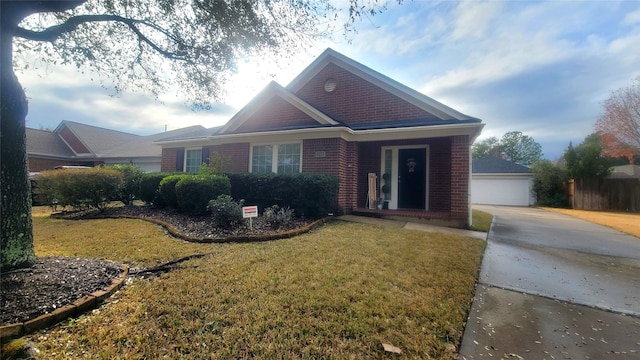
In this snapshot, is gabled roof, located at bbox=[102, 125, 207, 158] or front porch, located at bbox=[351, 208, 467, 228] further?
gabled roof, located at bbox=[102, 125, 207, 158]

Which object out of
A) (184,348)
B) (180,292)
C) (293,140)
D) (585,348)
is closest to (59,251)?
(180,292)

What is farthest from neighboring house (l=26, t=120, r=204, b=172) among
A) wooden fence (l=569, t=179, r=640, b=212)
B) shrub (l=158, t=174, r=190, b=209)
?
wooden fence (l=569, t=179, r=640, b=212)

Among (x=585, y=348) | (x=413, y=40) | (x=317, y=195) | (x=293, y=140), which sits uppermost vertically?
(x=413, y=40)

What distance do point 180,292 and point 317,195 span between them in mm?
5351

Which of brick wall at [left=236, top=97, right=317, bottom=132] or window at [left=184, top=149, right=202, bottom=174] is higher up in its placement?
brick wall at [left=236, top=97, right=317, bottom=132]

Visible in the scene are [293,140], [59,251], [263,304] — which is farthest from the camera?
[293,140]

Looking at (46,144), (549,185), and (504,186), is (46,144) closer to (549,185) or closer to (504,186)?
(504,186)

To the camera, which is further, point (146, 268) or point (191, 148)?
point (191, 148)

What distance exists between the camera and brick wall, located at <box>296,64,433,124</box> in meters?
10.7

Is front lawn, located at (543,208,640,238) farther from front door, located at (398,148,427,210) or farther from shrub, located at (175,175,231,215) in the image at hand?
shrub, located at (175,175,231,215)

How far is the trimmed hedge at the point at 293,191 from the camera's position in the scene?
27.5 feet

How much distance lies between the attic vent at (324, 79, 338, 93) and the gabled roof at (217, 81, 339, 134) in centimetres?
224

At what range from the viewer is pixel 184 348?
7.81 ft

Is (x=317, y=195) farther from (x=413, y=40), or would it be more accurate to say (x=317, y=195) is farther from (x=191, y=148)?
(x=191, y=148)
